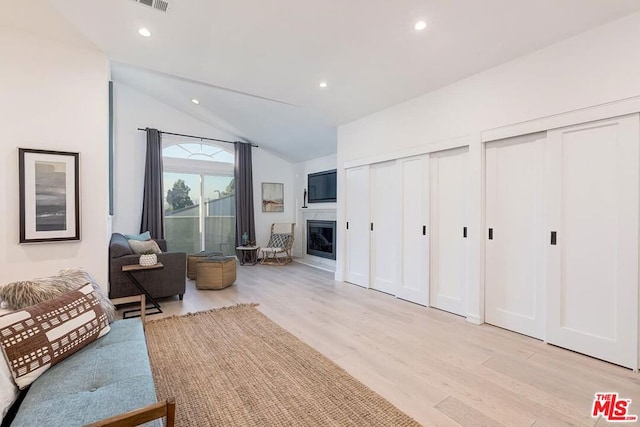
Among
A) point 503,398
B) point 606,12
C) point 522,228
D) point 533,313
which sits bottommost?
point 503,398

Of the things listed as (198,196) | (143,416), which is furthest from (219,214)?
(143,416)

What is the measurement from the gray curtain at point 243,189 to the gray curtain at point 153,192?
5.32 feet

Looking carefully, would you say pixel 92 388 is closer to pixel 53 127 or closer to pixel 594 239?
pixel 53 127

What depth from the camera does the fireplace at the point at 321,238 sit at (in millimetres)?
6573

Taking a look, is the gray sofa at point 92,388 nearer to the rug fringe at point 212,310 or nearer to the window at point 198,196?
the rug fringe at point 212,310

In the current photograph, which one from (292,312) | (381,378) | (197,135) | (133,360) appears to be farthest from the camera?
(197,135)

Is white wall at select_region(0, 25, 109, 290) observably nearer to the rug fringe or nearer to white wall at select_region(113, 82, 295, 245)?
the rug fringe

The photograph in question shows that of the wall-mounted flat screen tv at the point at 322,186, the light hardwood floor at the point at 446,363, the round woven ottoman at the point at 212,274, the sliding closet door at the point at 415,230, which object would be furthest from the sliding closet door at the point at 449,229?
the round woven ottoman at the point at 212,274

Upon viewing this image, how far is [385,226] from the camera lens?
444 cm

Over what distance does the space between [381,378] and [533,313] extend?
1.79 metres

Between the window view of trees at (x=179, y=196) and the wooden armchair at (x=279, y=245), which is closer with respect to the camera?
the window view of trees at (x=179, y=196)

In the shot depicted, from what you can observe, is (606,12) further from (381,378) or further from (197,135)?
(197,135)

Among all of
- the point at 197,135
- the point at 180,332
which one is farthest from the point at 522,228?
the point at 197,135

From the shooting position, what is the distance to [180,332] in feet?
9.90
